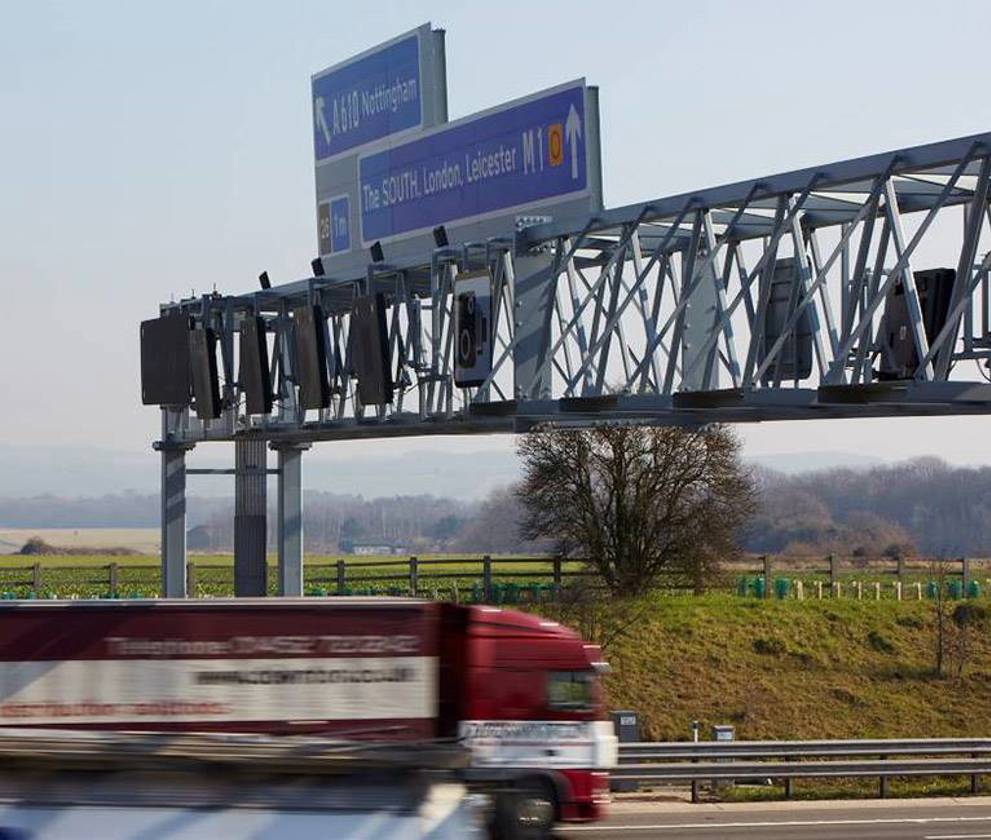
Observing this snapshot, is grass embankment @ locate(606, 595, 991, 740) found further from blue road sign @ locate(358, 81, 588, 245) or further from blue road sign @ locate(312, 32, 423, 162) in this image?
blue road sign @ locate(312, 32, 423, 162)

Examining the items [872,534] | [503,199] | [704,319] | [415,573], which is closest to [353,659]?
[704,319]

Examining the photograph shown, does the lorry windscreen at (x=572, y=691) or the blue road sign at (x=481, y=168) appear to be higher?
the blue road sign at (x=481, y=168)

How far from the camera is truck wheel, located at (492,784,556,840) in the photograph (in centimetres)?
2072

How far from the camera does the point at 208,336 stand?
1613 inches

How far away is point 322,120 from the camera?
4066cm

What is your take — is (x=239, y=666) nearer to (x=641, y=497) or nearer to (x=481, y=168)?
(x=481, y=168)

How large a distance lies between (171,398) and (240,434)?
189 centimetres

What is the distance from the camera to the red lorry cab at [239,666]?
1491cm

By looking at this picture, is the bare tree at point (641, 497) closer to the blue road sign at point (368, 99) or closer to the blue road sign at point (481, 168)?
the blue road sign at point (368, 99)

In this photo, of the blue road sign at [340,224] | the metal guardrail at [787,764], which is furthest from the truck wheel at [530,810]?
the blue road sign at [340,224]

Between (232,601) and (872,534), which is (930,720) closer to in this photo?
(232,601)

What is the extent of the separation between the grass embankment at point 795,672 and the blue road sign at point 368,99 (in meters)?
12.9

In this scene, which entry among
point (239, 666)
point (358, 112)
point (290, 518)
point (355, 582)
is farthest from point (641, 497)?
point (239, 666)

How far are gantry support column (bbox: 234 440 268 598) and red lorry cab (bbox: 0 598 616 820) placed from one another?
24088 millimetres
